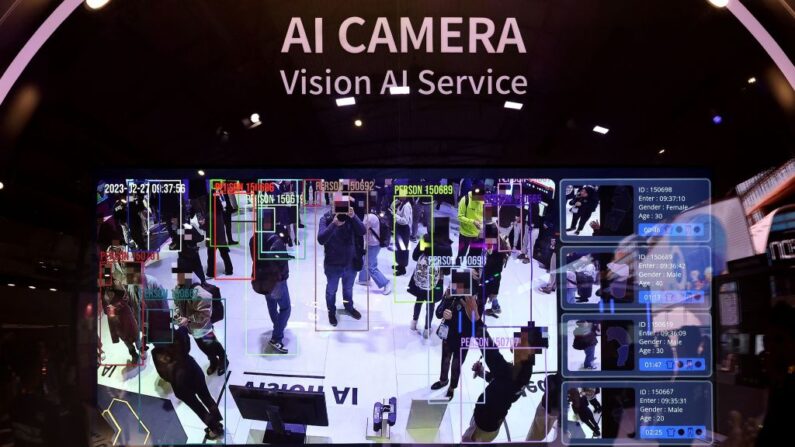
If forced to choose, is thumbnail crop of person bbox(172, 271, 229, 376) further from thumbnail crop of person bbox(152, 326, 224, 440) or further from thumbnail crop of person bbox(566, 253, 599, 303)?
thumbnail crop of person bbox(566, 253, 599, 303)

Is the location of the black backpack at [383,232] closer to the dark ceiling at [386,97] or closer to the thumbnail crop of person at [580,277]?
the dark ceiling at [386,97]

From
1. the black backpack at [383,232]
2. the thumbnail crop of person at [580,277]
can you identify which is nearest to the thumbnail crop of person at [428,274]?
the black backpack at [383,232]

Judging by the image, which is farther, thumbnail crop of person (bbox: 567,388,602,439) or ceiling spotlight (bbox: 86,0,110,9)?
thumbnail crop of person (bbox: 567,388,602,439)

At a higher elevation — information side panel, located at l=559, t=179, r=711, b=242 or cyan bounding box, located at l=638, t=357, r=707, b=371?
information side panel, located at l=559, t=179, r=711, b=242

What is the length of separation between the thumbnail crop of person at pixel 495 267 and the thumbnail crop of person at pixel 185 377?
120 centimetres

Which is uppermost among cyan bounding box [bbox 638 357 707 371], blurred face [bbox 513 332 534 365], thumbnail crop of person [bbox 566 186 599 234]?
thumbnail crop of person [bbox 566 186 599 234]

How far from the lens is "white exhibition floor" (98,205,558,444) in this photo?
99.2 inches

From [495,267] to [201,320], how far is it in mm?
1204

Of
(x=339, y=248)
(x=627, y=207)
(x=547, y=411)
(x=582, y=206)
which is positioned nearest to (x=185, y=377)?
(x=339, y=248)

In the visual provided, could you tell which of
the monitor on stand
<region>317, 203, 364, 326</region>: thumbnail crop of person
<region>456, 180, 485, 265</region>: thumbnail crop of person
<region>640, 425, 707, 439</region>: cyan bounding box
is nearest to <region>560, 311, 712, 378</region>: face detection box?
<region>640, 425, 707, 439</region>: cyan bounding box

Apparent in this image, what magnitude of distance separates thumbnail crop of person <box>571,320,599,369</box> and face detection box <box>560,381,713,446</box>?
0.10 meters

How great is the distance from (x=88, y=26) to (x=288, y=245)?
115cm

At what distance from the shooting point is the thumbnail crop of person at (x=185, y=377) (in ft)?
8.31

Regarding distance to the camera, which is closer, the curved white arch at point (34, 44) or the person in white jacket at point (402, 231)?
the curved white arch at point (34, 44)
